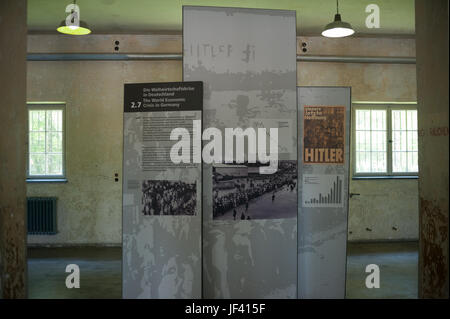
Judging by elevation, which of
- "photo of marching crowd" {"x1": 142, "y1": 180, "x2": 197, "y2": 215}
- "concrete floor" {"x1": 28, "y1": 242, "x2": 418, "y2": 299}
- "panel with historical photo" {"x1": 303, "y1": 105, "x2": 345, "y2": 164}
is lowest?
"concrete floor" {"x1": 28, "y1": 242, "x2": 418, "y2": 299}

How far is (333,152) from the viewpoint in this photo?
3.37 m

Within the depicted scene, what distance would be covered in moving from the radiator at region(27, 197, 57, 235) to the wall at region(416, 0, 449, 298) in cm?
566

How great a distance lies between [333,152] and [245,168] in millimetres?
919

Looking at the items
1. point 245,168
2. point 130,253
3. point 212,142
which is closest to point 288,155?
point 245,168

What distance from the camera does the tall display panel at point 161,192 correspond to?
9.66ft

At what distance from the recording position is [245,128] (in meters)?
3.06

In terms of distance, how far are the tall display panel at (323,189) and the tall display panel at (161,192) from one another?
40.8 inches

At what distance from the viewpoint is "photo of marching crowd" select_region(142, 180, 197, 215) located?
9.72 ft

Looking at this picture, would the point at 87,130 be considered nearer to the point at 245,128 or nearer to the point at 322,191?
the point at 245,128

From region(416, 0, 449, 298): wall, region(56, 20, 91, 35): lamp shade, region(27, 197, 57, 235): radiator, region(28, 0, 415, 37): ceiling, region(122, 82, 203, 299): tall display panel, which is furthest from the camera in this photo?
region(27, 197, 57, 235): radiator

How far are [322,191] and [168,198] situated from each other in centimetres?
145

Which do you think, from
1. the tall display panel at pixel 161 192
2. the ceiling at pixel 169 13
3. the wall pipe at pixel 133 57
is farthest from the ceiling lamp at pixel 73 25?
the tall display panel at pixel 161 192

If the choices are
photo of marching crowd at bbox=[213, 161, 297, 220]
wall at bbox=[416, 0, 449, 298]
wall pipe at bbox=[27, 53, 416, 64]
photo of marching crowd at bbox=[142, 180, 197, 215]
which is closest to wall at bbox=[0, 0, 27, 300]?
photo of marching crowd at bbox=[142, 180, 197, 215]

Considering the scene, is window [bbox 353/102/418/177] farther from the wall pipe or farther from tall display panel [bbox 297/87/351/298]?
tall display panel [bbox 297/87/351/298]
